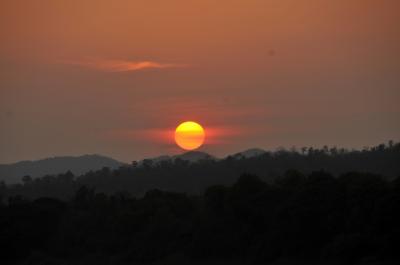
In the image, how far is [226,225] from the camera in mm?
65688

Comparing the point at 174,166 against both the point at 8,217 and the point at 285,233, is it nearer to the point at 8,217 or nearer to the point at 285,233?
the point at 8,217

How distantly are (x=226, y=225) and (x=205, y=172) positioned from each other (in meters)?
99.1

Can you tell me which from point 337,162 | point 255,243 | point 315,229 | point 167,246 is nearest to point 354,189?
point 315,229

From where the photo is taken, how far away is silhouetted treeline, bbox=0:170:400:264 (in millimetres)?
55250

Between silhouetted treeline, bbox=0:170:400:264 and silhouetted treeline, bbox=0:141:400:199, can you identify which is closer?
silhouetted treeline, bbox=0:170:400:264

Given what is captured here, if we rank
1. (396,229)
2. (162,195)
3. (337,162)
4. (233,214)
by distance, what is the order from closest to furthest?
(396,229)
(233,214)
(162,195)
(337,162)

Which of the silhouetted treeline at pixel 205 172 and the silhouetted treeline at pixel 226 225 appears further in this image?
the silhouetted treeline at pixel 205 172

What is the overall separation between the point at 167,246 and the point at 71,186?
99.8m

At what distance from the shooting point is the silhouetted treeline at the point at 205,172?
147 metres

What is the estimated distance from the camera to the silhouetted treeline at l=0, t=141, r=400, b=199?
147250mm

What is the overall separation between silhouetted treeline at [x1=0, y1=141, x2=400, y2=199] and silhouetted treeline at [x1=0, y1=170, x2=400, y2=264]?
62.4m

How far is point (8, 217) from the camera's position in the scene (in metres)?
76.8

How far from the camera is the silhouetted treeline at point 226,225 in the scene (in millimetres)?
55250

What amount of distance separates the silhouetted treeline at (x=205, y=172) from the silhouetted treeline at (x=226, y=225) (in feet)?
205
